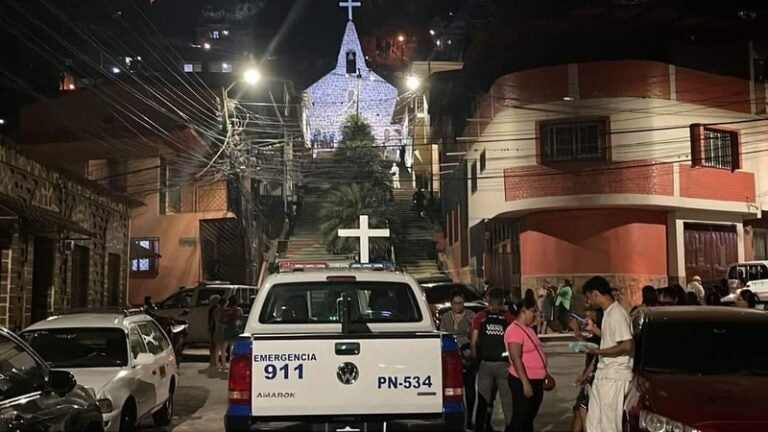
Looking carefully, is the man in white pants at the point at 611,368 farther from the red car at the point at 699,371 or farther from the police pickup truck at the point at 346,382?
the police pickup truck at the point at 346,382

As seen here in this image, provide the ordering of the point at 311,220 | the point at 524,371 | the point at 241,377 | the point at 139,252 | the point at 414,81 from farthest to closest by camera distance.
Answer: the point at 414,81 < the point at 311,220 < the point at 139,252 < the point at 524,371 < the point at 241,377

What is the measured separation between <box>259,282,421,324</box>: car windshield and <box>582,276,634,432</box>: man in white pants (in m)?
1.68

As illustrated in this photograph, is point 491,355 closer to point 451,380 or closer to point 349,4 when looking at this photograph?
point 451,380

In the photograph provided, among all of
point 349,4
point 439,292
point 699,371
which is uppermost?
point 349,4

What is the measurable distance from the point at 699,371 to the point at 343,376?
3185 mm

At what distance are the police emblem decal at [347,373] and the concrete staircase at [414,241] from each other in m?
27.6

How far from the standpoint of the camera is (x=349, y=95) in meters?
83.0

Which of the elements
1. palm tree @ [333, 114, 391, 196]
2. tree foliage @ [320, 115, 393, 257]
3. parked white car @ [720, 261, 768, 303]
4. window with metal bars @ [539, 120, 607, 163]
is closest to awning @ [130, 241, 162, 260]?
tree foliage @ [320, 115, 393, 257]

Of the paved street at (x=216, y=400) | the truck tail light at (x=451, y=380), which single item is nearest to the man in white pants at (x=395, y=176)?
the paved street at (x=216, y=400)

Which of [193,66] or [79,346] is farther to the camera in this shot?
[193,66]

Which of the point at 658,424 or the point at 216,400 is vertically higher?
the point at 658,424

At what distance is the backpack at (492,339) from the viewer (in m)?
8.47

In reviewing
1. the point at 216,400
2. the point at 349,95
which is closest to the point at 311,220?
the point at 216,400

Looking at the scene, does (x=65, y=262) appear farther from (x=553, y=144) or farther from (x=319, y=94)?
(x=319, y=94)
